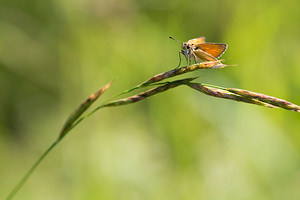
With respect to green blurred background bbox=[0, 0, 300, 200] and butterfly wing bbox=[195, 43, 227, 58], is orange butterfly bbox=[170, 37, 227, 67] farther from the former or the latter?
green blurred background bbox=[0, 0, 300, 200]

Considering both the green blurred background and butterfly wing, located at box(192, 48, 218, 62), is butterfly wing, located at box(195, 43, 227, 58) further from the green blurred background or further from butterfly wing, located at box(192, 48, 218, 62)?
the green blurred background

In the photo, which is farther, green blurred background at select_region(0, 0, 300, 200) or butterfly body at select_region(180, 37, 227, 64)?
green blurred background at select_region(0, 0, 300, 200)

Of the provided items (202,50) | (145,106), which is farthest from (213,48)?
(145,106)

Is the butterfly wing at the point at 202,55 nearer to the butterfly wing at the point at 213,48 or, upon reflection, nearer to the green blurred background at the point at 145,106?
the butterfly wing at the point at 213,48

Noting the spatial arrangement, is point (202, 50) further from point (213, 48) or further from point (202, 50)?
point (213, 48)

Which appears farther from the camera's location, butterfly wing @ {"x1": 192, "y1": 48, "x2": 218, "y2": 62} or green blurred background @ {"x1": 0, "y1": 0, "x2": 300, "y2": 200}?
green blurred background @ {"x1": 0, "y1": 0, "x2": 300, "y2": 200}

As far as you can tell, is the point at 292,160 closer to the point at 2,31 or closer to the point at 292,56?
the point at 292,56

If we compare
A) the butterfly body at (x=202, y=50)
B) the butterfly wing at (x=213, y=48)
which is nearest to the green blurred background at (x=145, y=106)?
the butterfly body at (x=202, y=50)

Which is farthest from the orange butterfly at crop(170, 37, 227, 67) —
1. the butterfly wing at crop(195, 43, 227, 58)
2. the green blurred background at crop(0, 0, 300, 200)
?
the green blurred background at crop(0, 0, 300, 200)
